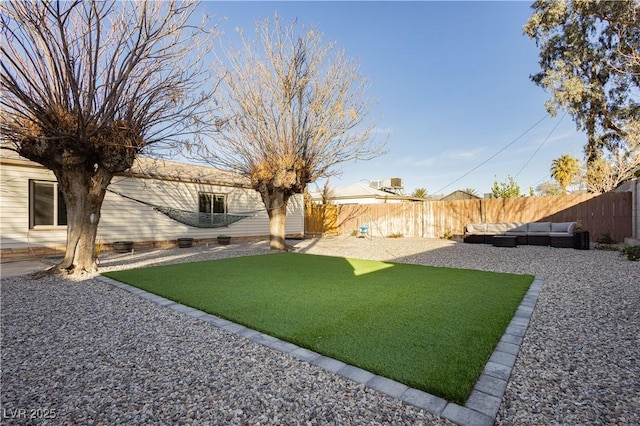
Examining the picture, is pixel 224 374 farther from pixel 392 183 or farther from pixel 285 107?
pixel 392 183

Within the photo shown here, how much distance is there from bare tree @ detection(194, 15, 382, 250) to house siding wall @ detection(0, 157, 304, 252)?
235 centimetres

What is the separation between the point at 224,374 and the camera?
2.25 meters

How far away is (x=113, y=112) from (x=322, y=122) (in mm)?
5544

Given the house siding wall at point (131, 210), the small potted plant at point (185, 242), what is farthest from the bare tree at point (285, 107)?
the small potted plant at point (185, 242)

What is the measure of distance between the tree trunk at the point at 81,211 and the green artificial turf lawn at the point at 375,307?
2.10 feet

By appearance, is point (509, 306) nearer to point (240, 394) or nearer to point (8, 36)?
point (240, 394)

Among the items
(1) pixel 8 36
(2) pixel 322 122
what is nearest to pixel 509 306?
(2) pixel 322 122

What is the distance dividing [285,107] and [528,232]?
9.05m

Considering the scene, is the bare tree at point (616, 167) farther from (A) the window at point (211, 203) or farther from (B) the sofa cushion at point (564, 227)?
(A) the window at point (211, 203)

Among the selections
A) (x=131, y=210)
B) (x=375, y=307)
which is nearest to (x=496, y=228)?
(x=375, y=307)

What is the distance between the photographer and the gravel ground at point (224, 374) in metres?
1.78

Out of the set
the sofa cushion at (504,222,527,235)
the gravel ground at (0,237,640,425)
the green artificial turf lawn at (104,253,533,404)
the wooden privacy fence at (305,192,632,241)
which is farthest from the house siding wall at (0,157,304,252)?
the sofa cushion at (504,222,527,235)

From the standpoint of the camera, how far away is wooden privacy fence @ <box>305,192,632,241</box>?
9961mm

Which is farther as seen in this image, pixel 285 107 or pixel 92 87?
pixel 285 107
